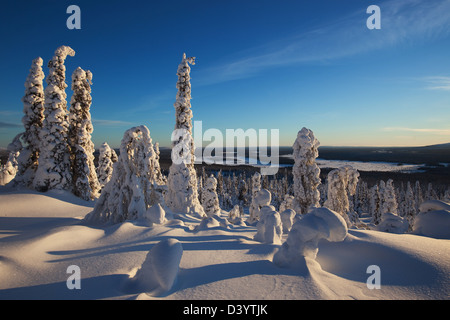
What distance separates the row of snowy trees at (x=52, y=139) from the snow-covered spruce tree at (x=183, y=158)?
22.1 ft

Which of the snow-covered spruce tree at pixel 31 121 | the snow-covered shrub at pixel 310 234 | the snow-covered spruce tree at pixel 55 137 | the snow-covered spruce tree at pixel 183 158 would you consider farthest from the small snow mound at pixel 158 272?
the snow-covered spruce tree at pixel 31 121

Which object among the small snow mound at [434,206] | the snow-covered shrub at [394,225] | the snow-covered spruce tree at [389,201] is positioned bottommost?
the snow-covered spruce tree at [389,201]

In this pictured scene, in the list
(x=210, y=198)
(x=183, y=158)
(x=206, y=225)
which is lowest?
(x=210, y=198)

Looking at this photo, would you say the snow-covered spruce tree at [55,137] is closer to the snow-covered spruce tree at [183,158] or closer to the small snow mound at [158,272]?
the snow-covered spruce tree at [183,158]

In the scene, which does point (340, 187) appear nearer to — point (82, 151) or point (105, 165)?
point (82, 151)

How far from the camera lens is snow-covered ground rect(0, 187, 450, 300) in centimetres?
427

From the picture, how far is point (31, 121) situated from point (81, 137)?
11.1 ft

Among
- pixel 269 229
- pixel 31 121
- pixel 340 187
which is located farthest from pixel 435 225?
pixel 31 121

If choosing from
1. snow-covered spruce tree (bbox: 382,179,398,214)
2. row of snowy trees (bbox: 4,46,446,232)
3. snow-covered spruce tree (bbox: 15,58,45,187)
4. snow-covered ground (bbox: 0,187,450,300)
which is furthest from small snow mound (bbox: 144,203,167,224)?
snow-covered spruce tree (bbox: 382,179,398,214)

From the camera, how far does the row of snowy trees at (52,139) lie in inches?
603

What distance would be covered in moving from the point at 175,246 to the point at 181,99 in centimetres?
1537

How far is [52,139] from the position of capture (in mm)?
15398

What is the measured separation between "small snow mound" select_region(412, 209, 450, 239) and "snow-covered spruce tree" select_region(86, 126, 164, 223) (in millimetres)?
12380
